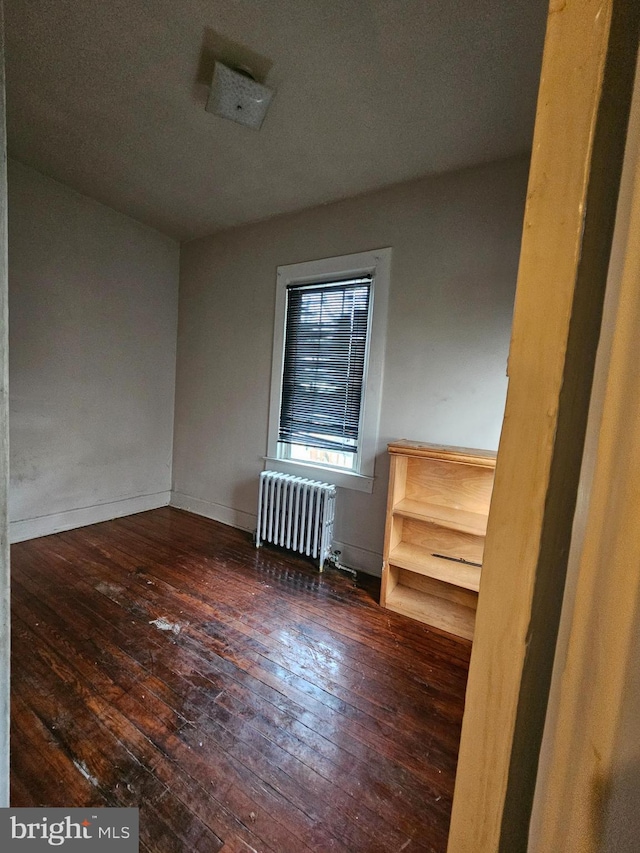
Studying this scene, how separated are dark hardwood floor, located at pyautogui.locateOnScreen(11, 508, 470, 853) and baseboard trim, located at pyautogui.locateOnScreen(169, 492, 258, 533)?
30.6 inches

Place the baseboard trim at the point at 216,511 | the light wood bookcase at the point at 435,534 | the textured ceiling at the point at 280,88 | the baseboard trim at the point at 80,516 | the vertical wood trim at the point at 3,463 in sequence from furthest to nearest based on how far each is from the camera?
the baseboard trim at the point at 216,511 < the baseboard trim at the point at 80,516 < the light wood bookcase at the point at 435,534 < the textured ceiling at the point at 280,88 < the vertical wood trim at the point at 3,463

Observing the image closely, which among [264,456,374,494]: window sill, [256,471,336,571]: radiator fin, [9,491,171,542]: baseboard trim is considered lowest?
[9,491,171,542]: baseboard trim

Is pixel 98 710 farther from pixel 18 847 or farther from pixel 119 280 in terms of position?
pixel 119 280

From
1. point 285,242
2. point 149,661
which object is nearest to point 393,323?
point 285,242

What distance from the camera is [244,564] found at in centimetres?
273

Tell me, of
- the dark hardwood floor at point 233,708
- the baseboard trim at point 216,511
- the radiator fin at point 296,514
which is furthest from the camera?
the baseboard trim at point 216,511

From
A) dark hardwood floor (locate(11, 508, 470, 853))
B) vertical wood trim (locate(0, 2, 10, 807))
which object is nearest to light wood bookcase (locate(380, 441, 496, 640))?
dark hardwood floor (locate(11, 508, 470, 853))

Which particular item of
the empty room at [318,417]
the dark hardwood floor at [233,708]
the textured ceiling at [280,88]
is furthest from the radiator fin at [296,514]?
the textured ceiling at [280,88]

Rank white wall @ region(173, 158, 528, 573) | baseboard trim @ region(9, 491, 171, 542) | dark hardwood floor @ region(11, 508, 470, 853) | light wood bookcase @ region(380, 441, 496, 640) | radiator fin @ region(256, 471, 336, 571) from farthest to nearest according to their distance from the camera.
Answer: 1. baseboard trim @ region(9, 491, 171, 542)
2. radiator fin @ region(256, 471, 336, 571)
3. white wall @ region(173, 158, 528, 573)
4. light wood bookcase @ region(380, 441, 496, 640)
5. dark hardwood floor @ region(11, 508, 470, 853)

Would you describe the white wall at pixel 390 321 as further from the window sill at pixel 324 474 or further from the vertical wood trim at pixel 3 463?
the vertical wood trim at pixel 3 463

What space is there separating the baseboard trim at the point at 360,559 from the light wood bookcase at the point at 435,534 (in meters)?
0.24

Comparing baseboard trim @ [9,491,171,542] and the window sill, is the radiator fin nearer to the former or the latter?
the window sill

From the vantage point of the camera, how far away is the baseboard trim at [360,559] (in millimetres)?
2639

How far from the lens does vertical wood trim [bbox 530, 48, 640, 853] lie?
0.25 metres
